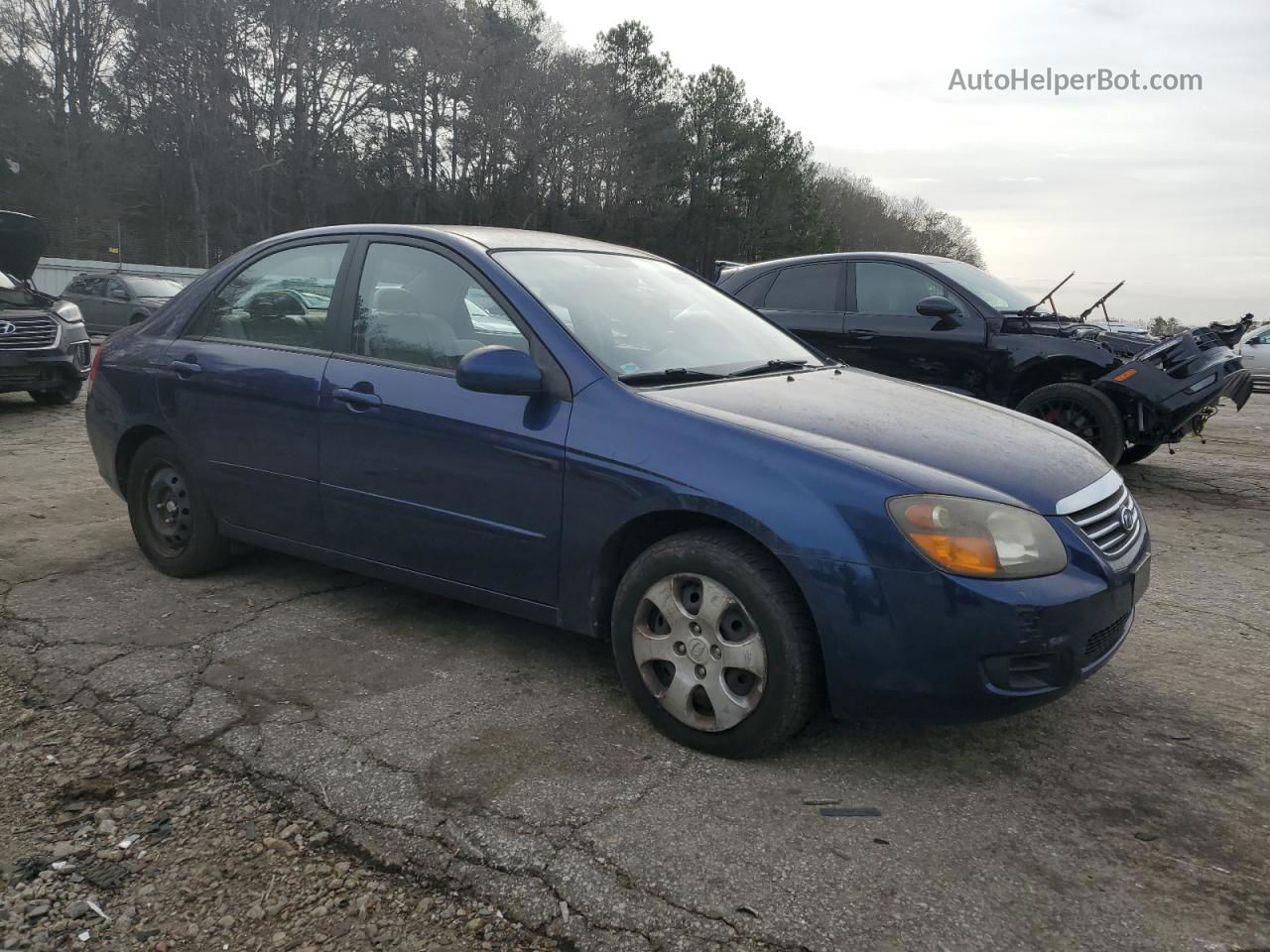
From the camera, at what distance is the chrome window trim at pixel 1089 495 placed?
109 inches

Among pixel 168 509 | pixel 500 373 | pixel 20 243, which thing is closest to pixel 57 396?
pixel 20 243

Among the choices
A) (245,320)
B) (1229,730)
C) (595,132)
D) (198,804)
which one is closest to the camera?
(198,804)

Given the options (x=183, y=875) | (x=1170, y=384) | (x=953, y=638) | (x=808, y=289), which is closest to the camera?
(x=183, y=875)

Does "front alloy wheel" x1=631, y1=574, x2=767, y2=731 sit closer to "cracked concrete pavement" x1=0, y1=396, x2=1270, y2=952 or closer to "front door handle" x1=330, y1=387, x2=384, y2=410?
"cracked concrete pavement" x1=0, y1=396, x2=1270, y2=952

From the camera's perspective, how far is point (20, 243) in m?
10.2

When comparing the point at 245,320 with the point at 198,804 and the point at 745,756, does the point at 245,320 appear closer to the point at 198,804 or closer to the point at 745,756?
the point at 198,804

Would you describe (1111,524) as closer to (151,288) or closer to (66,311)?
(66,311)

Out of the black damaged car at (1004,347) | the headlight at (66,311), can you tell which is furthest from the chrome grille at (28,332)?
the black damaged car at (1004,347)

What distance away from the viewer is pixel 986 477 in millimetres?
2762

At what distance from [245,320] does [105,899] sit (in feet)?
8.49

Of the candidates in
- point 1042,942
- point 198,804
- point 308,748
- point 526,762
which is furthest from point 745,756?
point 198,804

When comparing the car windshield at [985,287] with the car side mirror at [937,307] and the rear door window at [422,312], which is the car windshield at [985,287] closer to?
the car side mirror at [937,307]

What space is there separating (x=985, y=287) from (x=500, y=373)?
18.4 ft

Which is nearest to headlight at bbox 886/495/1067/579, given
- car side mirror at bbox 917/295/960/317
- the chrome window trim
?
the chrome window trim
